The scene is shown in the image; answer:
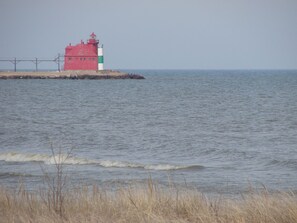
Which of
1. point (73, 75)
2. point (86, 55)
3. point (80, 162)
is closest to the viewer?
point (80, 162)

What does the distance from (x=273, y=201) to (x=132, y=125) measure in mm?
20847

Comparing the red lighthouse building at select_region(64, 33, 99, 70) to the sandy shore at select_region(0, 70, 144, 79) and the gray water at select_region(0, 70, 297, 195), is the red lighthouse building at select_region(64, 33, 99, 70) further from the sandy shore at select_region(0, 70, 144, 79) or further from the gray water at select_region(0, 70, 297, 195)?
the gray water at select_region(0, 70, 297, 195)

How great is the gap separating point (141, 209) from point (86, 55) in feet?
272

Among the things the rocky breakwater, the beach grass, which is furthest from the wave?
the rocky breakwater

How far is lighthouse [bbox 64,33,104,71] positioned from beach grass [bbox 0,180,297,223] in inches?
3170

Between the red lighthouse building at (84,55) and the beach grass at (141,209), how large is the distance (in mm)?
80809

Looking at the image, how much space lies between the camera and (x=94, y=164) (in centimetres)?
1639

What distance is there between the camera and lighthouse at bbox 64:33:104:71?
289ft

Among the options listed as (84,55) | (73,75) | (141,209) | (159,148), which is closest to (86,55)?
(84,55)

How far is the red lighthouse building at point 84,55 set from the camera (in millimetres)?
88250

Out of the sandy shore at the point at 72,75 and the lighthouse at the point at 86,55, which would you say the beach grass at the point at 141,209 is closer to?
the lighthouse at the point at 86,55

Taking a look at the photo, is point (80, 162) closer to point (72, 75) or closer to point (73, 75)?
point (73, 75)

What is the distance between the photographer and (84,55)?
3521 inches

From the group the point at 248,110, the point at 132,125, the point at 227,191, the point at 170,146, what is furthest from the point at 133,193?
the point at 248,110
